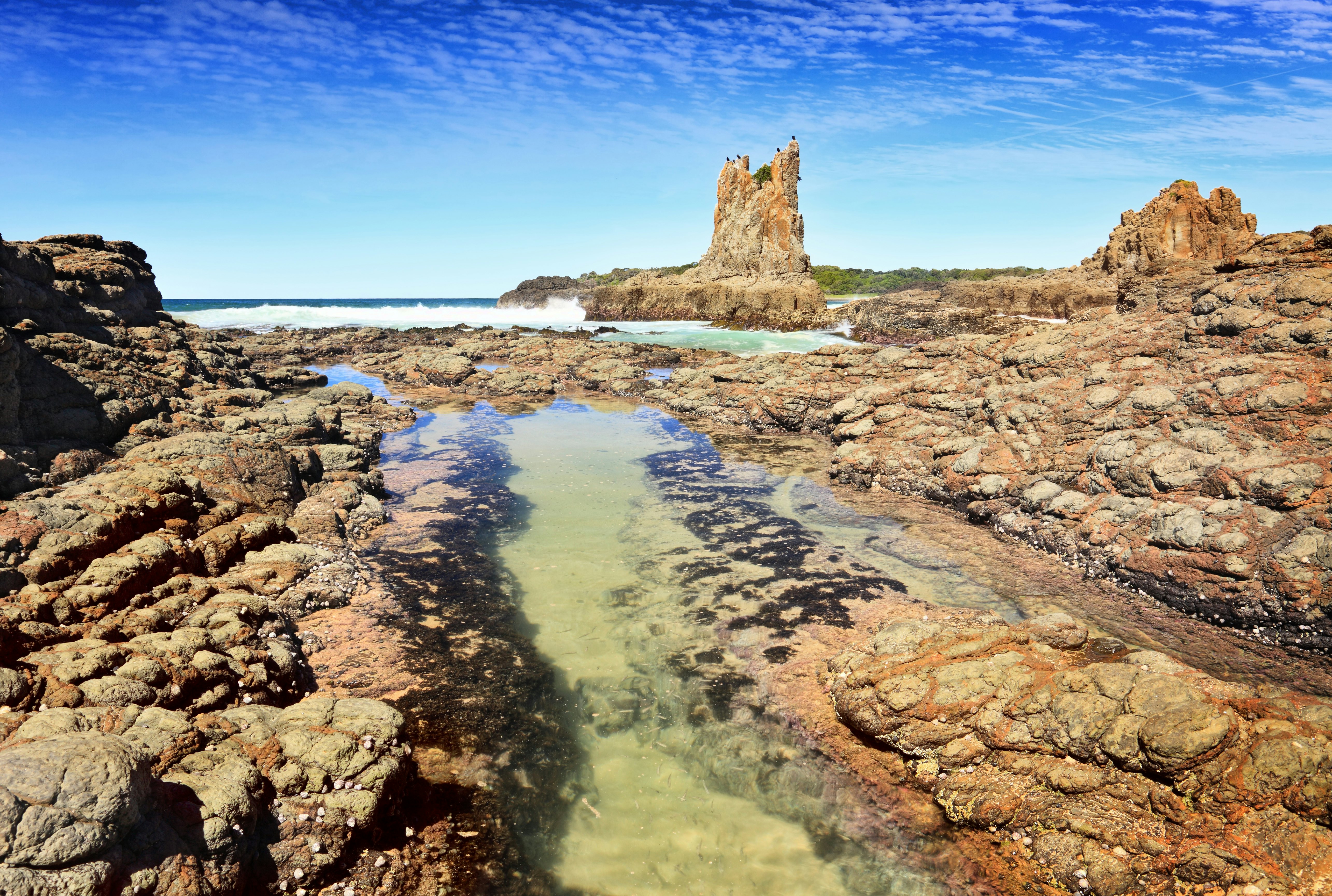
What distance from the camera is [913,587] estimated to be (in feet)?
33.0

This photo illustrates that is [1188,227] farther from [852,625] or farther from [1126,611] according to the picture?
[852,625]

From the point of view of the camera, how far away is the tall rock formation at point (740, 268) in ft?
217

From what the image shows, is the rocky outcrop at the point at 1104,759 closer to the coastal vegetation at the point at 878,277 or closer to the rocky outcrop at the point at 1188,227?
the rocky outcrop at the point at 1188,227

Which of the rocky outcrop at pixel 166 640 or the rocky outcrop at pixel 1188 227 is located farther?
the rocky outcrop at pixel 1188 227

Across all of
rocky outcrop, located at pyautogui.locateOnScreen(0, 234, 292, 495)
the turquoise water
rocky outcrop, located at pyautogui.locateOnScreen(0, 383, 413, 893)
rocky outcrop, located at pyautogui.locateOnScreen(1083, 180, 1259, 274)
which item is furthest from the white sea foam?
rocky outcrop, located at pyautogui.locateOnScreen(0, 383, 413, 893)

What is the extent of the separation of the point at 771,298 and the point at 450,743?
202 ft

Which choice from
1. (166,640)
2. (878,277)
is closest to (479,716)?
(166,640)

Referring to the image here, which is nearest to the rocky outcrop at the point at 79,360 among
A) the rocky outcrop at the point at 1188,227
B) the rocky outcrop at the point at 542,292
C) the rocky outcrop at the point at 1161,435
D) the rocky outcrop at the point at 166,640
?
the rocky outcrop at the point at 166,640

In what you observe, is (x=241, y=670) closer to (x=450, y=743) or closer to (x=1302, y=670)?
(x=450, y=743)

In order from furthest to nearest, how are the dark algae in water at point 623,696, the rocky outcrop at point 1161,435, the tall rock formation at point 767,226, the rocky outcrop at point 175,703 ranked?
the tall rock formation at point 767,226 < the rocky outcrop at point 1161,435 < the dark algae in water at point 623,696 < the rocky outcrop at point 175,703

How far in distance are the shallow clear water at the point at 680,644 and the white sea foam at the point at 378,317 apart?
53.9 metres

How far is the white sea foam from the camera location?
2822 inches

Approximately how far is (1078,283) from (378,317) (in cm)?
8292

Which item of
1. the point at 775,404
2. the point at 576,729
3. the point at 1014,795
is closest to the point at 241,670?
the point at 576,729
